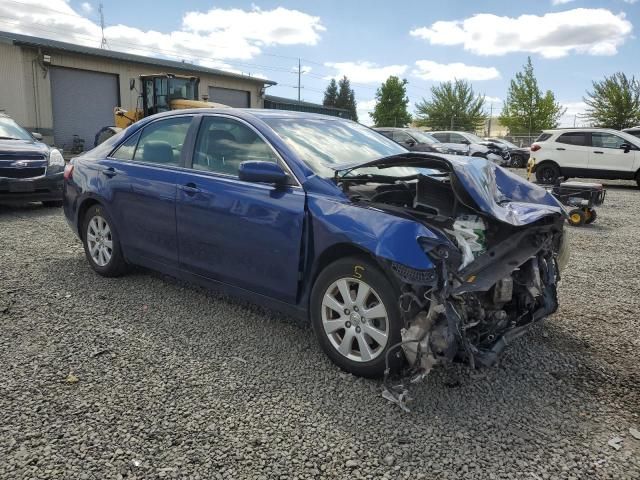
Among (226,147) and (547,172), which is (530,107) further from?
(226,147)

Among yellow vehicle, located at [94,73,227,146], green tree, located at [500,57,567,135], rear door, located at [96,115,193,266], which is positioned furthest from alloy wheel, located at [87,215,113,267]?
green tree, located at [500,57,567,135]

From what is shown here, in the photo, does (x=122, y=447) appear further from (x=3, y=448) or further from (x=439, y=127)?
(x=439, y=127)

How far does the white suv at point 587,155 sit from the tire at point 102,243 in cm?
1325

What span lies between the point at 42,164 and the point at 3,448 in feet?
23.6

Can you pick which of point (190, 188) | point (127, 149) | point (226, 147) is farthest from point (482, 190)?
point (127, 149)

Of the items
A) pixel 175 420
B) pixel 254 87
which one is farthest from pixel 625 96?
pixel 175 420

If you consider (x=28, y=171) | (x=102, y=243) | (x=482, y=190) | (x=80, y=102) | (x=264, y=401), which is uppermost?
(x=80, y=102)

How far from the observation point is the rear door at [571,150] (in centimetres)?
1544

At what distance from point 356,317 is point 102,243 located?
3010 mm

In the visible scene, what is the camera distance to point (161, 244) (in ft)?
14.5

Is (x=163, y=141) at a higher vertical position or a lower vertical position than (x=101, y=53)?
lower

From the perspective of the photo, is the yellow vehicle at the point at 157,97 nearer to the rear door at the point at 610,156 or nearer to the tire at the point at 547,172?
the tire at the point at 547,172

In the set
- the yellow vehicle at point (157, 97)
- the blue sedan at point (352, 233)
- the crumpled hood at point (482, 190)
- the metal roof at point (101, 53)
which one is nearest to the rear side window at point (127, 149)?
the blue sedan at point (352, 233)

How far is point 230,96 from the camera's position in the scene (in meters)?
31.7
